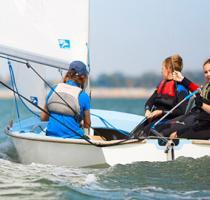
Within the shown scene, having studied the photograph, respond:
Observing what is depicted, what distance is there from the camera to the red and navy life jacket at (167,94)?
611 centimetres

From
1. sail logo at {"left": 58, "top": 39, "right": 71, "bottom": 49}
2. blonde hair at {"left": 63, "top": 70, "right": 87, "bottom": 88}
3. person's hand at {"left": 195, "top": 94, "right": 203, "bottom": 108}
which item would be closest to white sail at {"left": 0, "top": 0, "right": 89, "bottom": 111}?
sail logo at {"left": 58, "top": 39, "right": 71, "bottom": 49}

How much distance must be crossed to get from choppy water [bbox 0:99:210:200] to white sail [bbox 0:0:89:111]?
111 cm

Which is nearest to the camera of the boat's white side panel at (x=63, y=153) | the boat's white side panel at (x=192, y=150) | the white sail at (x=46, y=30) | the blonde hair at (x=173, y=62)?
the boat's white side panel at (x=192, y=150)

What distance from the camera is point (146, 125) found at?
6.31 metres

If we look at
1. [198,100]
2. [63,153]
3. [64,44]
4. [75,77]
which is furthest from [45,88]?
[198,100]

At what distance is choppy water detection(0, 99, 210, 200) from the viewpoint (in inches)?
196

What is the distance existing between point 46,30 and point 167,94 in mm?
1366

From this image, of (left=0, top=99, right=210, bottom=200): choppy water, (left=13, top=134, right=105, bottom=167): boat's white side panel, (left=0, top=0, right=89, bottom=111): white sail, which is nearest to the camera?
(left=0, top=99, right=210, bottom=200): choppy water

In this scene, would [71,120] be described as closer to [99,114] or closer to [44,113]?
[44,113]

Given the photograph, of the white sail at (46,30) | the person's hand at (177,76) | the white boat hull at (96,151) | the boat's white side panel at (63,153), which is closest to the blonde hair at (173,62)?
the person's hand at (177,76)

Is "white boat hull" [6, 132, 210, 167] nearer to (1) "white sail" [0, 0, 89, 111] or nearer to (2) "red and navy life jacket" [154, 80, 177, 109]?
(2) "red and navy life jacket" [154, 80, 177, 109]

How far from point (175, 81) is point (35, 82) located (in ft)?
6.47

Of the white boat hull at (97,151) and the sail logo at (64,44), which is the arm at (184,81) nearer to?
the white boat hull at (97,151)

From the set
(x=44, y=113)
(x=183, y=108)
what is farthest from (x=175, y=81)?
(x=44, y=113)
